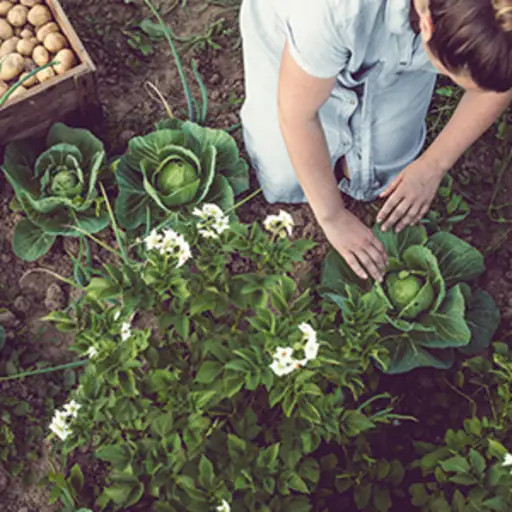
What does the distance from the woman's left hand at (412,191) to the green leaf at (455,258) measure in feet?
0.41

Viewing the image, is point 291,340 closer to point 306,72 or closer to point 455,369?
point 306,72

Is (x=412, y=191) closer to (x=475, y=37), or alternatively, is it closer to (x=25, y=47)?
(x=475, y=37)

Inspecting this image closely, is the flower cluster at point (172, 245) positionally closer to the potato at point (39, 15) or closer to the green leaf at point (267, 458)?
the green leaf at point (267, 458)

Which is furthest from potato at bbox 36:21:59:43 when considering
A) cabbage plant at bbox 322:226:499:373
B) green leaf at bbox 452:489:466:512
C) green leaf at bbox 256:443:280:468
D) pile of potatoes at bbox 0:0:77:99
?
green leaf at bbox 452:489:466:512

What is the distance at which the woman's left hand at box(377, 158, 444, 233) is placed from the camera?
1.80m

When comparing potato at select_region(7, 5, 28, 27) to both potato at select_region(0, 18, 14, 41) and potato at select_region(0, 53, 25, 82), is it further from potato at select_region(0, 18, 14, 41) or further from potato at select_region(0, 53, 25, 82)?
potato at select_region(0, 53, 25, 82)

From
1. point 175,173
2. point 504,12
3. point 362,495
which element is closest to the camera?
point 504,12

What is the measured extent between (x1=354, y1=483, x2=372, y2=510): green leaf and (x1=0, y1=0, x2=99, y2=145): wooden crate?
4.67ft

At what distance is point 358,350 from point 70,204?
1008mm

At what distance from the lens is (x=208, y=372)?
1.37 meters

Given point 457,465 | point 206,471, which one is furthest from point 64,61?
point 457,465

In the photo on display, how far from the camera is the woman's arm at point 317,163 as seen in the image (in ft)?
4.68

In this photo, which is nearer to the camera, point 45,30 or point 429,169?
point 429,169

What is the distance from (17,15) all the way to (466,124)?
4.87 feet
